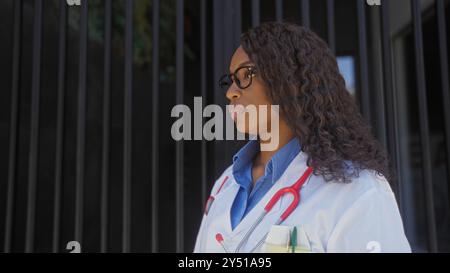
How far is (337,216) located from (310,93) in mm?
354

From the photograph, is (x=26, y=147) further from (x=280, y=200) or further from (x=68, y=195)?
(x=280, y=200)

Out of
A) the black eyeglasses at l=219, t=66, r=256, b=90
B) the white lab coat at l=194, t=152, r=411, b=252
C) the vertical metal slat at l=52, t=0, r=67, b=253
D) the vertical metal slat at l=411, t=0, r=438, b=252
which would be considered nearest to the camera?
the white lab coat at l=194, t=152, r=411, b=252

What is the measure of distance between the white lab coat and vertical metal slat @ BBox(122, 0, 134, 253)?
2.30 feet

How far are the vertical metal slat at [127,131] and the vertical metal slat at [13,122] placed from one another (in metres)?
0.48

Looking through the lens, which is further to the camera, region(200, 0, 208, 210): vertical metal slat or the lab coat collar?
region(200, 0, 208, 210): vertical metal slat

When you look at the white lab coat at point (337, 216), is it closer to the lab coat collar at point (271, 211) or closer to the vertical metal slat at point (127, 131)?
the lab coat collar at point (271, 211)

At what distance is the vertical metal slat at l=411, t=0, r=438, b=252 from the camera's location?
5.54ft

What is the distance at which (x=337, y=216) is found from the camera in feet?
3.38

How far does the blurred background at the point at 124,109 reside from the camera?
174 centimetres

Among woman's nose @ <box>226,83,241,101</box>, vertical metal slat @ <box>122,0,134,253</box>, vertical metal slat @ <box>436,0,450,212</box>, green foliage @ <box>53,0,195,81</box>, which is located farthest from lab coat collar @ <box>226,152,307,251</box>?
green foliage @ <box>53,0,195,81</box>

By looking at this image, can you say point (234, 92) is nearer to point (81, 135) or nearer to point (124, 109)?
point (124, 109)

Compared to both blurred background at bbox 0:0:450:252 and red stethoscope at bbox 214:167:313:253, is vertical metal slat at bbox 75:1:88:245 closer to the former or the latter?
blurred background at bbox 0:0:450:252
